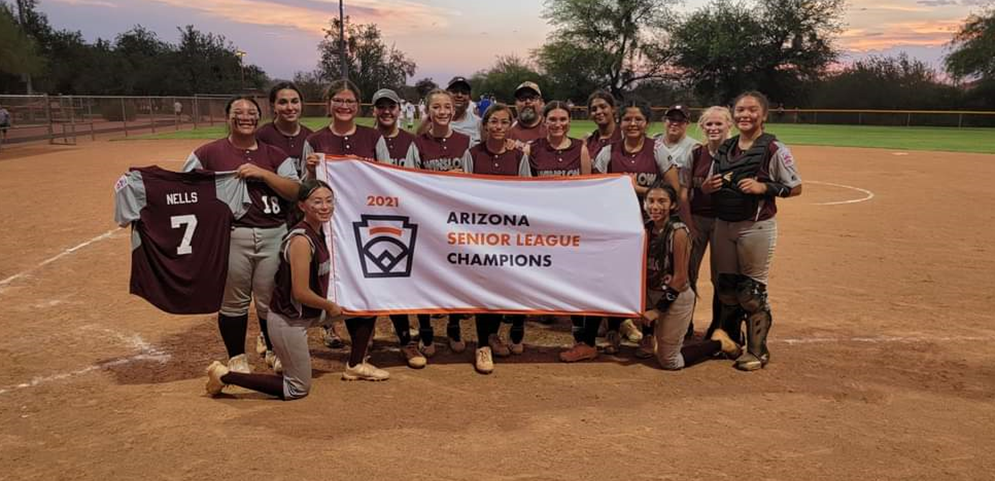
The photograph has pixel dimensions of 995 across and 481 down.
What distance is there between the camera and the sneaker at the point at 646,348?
18.5ft

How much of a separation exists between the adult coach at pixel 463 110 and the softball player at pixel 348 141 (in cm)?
157

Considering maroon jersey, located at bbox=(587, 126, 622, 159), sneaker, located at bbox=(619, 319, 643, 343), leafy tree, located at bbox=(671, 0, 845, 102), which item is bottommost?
sneaker, located at bbox=(619, 319, 643, 343)

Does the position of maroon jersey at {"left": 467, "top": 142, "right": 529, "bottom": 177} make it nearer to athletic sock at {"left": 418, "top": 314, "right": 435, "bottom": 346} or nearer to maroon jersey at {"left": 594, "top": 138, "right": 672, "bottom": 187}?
maroon jersey at {"left": 594, "top": 138, "right": 672, "bottom": 187}

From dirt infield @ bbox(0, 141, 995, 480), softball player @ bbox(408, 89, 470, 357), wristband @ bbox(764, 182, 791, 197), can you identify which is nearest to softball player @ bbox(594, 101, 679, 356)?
wristband @ bbox(764, 182, 791, 197)

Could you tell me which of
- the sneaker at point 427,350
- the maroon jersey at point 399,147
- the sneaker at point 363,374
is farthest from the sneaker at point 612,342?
the maroon jersey at point 399,147

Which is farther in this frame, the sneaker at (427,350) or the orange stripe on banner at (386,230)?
the sneaker at (427,350)

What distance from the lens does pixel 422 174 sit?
518cm

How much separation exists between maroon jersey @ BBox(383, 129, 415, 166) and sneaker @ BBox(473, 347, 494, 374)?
163 centimetres

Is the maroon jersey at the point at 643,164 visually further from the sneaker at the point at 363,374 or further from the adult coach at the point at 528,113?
the sneaker at the point at 363,374

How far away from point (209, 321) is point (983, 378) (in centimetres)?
660

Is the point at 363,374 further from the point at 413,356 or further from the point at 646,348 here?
the point at 646,348

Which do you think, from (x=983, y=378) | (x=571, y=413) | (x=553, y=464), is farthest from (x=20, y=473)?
(x=983, y=378)

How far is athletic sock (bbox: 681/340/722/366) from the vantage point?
5.35 metres

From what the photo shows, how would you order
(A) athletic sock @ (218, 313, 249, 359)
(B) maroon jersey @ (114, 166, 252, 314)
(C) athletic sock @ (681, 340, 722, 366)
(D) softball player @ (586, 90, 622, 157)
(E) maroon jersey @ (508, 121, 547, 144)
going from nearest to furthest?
(B) maroon jersey @ (114, 166, 252, 314) < (A) athletic sock @ (218, 313, 249, 359) < (C) athletic sock @ (681, 340, 722, 366) < (D) softball player @ (586, 90, 622, 157) < (E) maroon jersey @ (508, 121, 547, 144)
